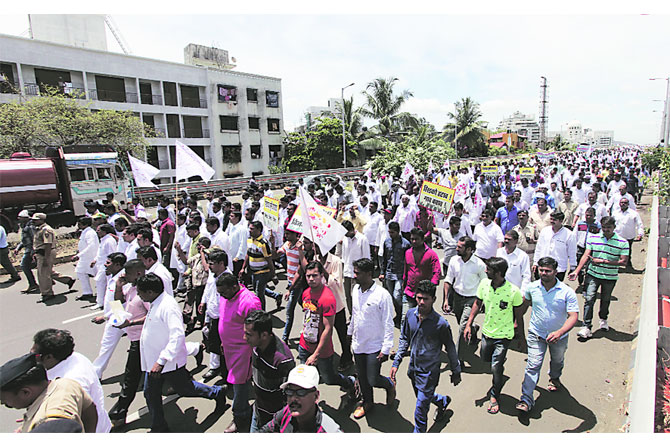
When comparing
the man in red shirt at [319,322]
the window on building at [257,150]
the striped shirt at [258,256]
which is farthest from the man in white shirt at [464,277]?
the window on building at [257,150]

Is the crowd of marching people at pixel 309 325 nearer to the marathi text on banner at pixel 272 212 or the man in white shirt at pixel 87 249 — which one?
the man in white shirt at pixel 87 249

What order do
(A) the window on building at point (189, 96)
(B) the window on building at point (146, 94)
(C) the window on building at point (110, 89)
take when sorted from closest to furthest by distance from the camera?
(C) the window on building at point (110, 89)
(B) the window on building at point (146, 94)
(A) the window on building at point (189, 96)

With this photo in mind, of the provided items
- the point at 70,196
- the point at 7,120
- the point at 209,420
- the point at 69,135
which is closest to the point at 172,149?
the point at 69,135

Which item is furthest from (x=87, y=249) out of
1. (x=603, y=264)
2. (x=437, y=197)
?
(x=603, y=264)

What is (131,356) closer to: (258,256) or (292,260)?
(258,256)

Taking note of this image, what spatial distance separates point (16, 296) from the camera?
8.45 meters

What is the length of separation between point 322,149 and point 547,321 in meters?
34.0

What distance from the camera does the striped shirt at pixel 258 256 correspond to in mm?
6086

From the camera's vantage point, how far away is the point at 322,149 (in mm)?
36844

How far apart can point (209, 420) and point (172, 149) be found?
32.6m

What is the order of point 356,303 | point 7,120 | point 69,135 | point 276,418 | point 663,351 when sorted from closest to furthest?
point 276,418, point 356,303, point 663,351, point 7,120, point 69,135

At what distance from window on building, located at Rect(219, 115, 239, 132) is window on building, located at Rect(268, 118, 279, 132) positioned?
3.47m

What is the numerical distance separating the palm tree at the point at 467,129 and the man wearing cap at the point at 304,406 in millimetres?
48356

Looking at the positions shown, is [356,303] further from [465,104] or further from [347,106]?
[465,104]
